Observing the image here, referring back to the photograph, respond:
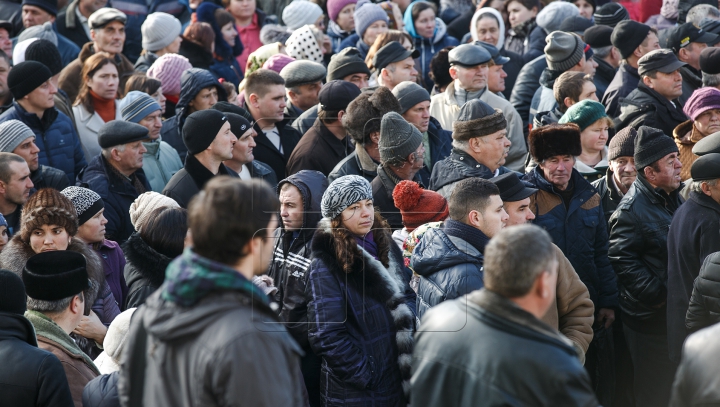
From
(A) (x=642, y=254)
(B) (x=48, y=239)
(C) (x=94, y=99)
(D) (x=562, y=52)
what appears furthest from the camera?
(D) (x=562, y=52)

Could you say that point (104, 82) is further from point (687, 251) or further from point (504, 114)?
point (687, 251)

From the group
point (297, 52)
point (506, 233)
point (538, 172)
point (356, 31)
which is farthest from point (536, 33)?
point (506, 233)

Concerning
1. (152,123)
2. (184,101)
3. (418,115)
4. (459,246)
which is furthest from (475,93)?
(459,246)

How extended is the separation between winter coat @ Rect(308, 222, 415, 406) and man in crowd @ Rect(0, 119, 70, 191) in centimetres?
272

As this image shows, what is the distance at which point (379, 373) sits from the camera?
4855 mm

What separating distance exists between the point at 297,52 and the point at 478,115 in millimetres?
3889

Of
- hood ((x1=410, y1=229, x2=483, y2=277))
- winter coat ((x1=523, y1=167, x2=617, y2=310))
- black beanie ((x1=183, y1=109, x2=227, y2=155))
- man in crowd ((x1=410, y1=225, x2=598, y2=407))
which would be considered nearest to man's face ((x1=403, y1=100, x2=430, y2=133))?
winter coat ((x1=523, y1=167, x2=617, y2=310))

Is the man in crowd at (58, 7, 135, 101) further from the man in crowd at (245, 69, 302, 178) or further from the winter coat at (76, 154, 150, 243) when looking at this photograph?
the winter coat at (76, 154, 150, 243)

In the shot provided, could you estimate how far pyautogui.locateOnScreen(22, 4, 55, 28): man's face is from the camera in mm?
10180

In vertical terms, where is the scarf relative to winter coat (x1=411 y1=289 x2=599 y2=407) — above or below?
above

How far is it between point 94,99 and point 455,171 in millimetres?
3839

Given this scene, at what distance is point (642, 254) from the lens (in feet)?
20.9

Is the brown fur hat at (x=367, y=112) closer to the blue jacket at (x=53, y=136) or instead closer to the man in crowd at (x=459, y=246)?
the man in crowd at (x=459, y=246)

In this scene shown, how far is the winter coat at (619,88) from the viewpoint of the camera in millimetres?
8531
